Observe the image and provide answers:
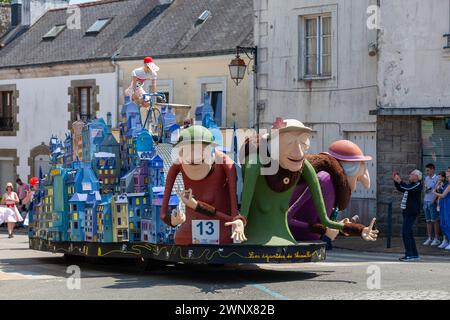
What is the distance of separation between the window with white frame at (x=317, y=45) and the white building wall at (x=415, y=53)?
7.71ft

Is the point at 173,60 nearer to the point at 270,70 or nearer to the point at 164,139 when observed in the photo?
the point at 270,70

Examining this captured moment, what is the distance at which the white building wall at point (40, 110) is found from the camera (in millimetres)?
33312

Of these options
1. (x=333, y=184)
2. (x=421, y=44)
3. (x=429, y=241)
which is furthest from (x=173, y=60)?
(x=333, y=184)

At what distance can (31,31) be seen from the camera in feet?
124

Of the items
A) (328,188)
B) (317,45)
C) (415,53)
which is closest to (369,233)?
(328,188)

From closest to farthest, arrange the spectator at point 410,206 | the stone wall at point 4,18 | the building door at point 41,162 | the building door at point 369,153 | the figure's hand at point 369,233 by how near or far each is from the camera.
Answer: the figure's hand at point 369,233 → the spectator at point 410,206 → the building door at point 369,153 → the building door at point 41,162 → the stone wall at point 4,18

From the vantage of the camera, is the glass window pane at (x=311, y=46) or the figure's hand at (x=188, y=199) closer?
the figure's hand at (x=188, y=199)

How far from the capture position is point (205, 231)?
1306cm

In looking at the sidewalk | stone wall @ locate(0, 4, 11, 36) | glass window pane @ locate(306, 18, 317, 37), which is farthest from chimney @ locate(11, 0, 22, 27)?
the sidewalk

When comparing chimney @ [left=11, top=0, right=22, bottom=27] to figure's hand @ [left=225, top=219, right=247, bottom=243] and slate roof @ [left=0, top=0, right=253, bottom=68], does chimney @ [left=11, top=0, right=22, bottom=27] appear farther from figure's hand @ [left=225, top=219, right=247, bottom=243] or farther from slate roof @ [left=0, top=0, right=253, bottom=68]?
figure's hand @ [left=225, top=219, right=247, bottom=243]

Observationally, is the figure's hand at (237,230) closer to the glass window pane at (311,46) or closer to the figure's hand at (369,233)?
the figure's hand at (369,233)

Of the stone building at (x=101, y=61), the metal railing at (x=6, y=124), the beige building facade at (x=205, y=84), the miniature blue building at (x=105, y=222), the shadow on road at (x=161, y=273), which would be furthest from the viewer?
the metal railing at (x=6, y=124)

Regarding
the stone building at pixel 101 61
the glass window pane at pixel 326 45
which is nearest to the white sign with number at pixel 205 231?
the glass window pane at pixel 326 45

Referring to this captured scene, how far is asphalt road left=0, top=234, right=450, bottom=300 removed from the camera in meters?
11.8
